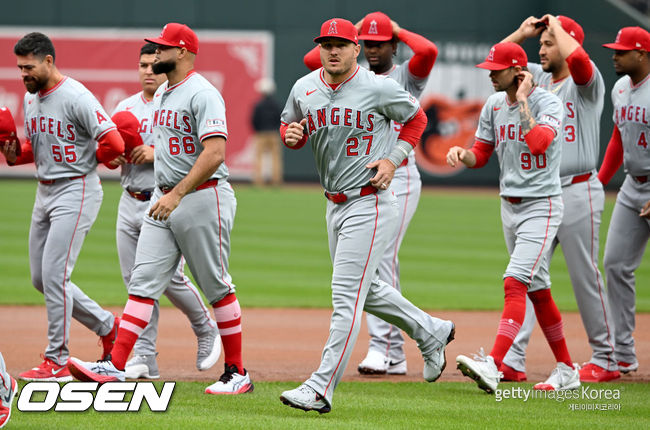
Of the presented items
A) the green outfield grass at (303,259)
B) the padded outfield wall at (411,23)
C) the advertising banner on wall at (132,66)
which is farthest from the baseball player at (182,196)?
the padded outfield wall at (411,23)

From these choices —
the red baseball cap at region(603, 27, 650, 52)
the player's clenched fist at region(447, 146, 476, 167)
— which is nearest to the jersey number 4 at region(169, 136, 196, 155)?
the player's clenched fist at region(447, 146, 476, 167)

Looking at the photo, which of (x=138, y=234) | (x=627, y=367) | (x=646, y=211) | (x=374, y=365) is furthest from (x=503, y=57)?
(x=138, y=234)

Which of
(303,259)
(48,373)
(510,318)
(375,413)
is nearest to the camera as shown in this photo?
(375,413)

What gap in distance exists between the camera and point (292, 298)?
1030cm

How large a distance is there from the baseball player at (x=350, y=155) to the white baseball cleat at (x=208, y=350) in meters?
1.46

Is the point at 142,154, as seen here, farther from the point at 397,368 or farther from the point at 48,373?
the point at 397,368

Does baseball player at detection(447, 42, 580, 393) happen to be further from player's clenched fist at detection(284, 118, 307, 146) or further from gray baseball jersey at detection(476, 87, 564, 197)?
player's clenched fist at detection(284, 118, 307, 146)

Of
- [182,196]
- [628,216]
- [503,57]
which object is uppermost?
[503,57]

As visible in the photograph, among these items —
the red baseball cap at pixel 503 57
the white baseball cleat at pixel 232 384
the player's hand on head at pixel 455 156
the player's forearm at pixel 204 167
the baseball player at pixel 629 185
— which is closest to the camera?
the player's forearm at pixel 204 167

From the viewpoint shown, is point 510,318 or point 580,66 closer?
point 510,318

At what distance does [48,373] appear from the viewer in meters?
6.10

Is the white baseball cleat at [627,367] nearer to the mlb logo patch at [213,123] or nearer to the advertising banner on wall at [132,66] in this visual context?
the mlb logo patch at [213,123]

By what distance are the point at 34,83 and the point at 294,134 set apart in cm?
196

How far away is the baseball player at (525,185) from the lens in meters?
5.94
